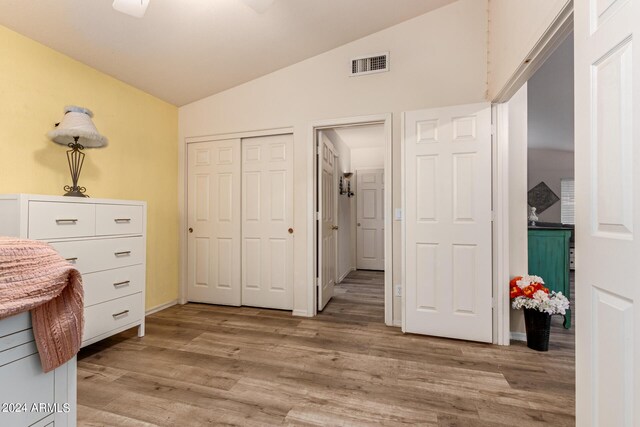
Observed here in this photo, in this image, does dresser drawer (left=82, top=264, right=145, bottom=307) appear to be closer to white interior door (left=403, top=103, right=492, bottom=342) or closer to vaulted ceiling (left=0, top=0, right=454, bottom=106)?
vaulted ceiling (left=0, top=0, right=454, bottom=106)

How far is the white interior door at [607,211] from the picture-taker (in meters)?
0.84

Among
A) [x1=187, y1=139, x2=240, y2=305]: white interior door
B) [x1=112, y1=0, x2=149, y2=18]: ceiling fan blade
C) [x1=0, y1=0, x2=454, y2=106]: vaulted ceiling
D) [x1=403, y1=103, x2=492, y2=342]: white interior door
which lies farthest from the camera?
[x1=187, y1=139, x2=240, y2=305]: white interior door

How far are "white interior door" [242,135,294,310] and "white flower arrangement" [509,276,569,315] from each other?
2.10m

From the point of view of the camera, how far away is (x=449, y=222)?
2518 millimetres

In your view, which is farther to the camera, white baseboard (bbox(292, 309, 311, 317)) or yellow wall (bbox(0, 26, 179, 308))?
white baseboard (bbox(292, 309, 311, 317))

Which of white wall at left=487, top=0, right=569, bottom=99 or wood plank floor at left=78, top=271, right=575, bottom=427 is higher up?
white wall at left=487, top=0, right=569, bottom=99

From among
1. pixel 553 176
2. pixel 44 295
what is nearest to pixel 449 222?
pixel 44 295

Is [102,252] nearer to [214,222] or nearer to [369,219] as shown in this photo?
[214,222]

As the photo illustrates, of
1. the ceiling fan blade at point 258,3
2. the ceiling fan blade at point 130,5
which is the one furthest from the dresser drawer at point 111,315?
the ceiling fan blade at point 258,3

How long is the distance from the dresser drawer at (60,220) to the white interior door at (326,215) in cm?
199

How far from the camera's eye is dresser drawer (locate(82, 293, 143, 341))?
2.11 meters

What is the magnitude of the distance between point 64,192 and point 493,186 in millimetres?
3565

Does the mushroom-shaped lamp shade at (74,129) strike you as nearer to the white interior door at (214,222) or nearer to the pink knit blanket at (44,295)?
the white interior door at (214,222)

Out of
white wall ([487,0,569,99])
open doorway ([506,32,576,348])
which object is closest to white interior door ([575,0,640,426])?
white wall ([487,0,569,99])
